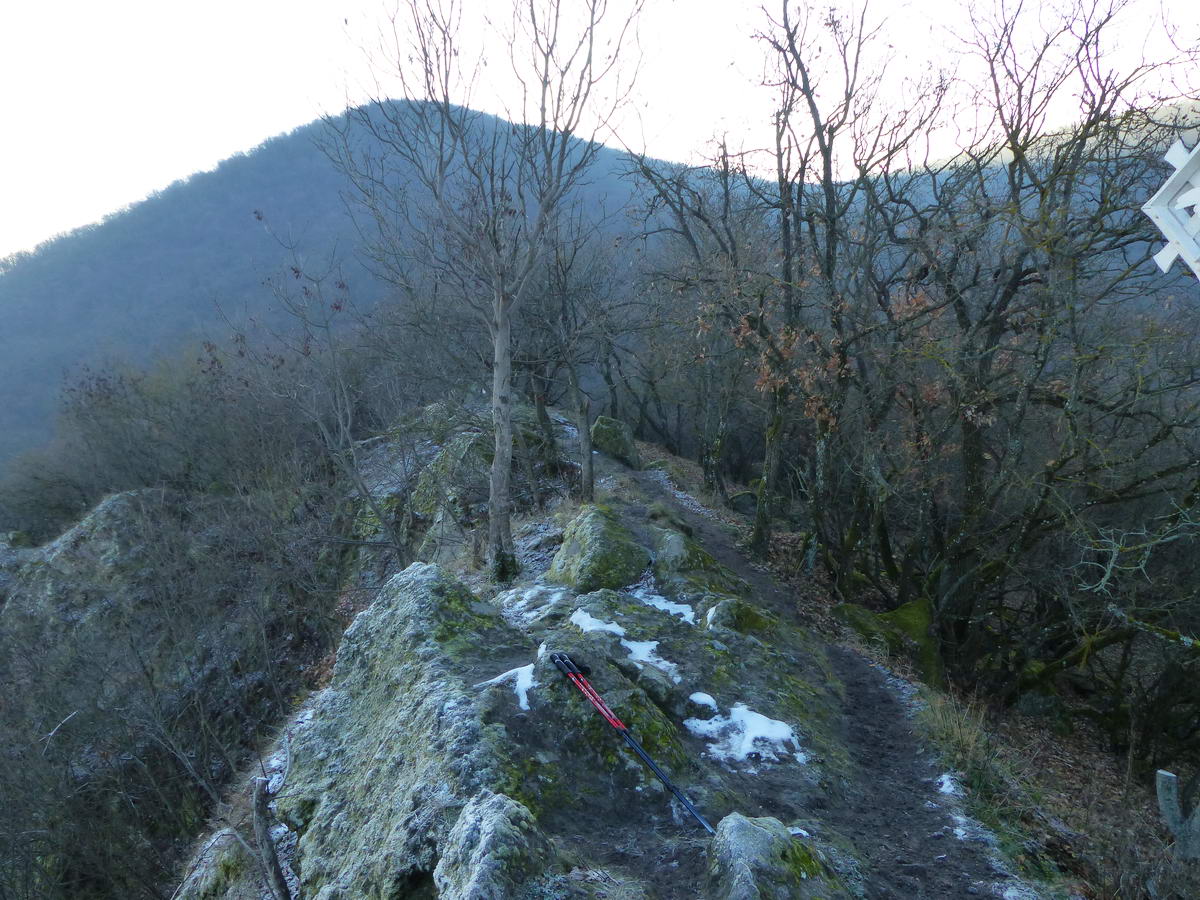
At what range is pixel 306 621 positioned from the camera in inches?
653

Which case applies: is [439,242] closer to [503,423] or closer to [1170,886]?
[503,423]

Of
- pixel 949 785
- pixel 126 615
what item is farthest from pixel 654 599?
pixel 126 615

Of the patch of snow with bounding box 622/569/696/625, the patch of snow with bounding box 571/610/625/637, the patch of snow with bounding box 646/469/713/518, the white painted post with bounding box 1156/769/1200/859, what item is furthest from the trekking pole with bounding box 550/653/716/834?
the patch of snow with bounding box 646/469/713/518

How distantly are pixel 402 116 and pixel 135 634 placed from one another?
13.7 m

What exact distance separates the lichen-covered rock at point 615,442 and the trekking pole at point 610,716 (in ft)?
51.8

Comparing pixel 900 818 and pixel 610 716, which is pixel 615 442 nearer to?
pixel 900 818

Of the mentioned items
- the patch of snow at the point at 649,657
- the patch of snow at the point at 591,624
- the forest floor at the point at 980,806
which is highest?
the patch of snow at the point at 591,624

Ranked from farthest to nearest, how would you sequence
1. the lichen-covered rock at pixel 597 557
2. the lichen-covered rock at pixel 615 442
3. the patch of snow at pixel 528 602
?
the lichen-covered rock at pixel 615 442 < the lichen-covered rock at pixel 597 557 < the patch of snow at pixel 528 602

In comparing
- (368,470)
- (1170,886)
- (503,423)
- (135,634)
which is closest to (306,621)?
(135,634)

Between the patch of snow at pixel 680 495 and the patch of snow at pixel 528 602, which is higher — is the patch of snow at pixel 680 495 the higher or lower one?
the lower one

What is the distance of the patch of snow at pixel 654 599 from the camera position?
8047 mm

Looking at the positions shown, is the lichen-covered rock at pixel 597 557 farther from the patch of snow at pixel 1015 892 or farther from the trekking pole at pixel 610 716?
the patch of snow at pixel 1015 892

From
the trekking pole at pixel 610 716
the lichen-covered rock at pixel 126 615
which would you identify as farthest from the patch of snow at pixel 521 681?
the lichen-covered rock at pixel 126 615

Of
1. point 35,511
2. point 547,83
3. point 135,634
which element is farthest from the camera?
point 35,511
